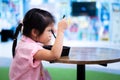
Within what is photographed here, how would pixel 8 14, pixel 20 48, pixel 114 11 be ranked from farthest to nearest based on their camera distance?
pixel 8 14 → pixel 114 11 → pixel 20 48

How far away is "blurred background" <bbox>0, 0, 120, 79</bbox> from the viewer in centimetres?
254

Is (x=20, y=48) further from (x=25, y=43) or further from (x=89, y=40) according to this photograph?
(x=89, y=40)

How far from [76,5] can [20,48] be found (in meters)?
1.28

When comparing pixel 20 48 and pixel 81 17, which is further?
pixel 81 17

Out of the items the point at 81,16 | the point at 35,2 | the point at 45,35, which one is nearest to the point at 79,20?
the point at 81,16

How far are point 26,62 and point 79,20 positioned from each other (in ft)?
4.20

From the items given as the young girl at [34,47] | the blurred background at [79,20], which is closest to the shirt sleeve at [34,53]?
the young girl at [34,47]

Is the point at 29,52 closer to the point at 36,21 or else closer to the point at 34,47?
the point at 34,47

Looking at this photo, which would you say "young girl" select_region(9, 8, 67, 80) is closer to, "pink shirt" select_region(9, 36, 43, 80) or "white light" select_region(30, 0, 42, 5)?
"pink shirt" select_region(9, 36, 43, 80)

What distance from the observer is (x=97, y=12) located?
2576mm

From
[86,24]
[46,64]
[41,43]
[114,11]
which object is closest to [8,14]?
[46,64]

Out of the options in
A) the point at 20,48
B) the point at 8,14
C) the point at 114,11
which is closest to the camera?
the point at 20,48

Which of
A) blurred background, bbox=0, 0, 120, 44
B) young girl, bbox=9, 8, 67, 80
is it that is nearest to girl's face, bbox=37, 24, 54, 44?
young girl, bbox=9, 8, 67, 80

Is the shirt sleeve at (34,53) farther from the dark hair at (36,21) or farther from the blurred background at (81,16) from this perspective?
the blurred background at (81,16)
